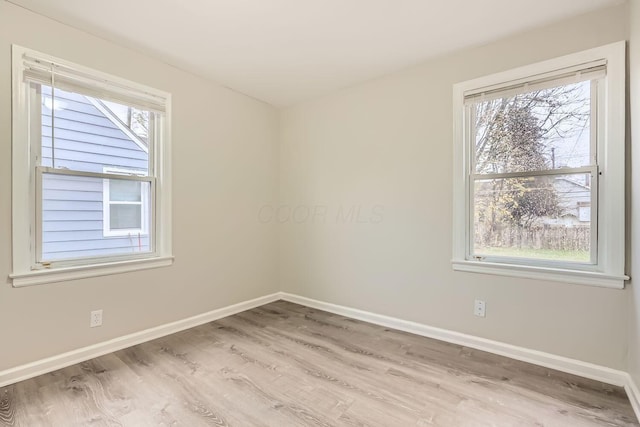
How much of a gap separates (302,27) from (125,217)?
7.02 ft

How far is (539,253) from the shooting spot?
2291mm

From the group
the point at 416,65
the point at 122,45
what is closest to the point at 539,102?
the point at 416,65

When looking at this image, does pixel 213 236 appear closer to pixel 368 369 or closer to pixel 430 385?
pixel 368 369

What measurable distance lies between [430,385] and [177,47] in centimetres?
320

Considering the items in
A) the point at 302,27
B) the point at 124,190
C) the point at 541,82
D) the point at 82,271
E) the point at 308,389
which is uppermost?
the point at 302,27

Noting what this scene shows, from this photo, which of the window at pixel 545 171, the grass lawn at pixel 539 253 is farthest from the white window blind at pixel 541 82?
the grass lawn at pixel 539 253

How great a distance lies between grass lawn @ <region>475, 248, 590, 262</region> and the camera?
84.3 inches

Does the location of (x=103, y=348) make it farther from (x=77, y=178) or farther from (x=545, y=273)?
(x=545, y=273)

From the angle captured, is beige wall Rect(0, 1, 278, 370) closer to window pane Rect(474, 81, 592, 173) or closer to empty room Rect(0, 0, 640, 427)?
empty room Rect(0, 0, 640, 427)

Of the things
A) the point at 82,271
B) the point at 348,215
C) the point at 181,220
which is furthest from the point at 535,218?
the point at 82,271

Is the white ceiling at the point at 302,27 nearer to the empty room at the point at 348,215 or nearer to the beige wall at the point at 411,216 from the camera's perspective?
the empty room at the point at 348,215

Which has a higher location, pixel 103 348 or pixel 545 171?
pixel 545 171

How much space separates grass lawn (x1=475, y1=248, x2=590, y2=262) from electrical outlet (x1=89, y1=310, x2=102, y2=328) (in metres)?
3.10

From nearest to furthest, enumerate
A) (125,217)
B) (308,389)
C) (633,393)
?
(633,393), (308,389), (125,217)
